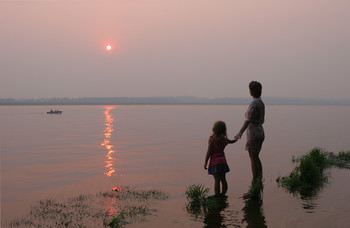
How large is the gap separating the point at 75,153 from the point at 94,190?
10.6 metres

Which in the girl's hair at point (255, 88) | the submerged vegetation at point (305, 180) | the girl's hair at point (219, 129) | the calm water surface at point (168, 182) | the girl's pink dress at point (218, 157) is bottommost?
the calm water surface at point (168, 182)

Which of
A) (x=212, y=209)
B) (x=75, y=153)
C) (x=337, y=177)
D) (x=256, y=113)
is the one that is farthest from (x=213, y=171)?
(x=75, y=153)

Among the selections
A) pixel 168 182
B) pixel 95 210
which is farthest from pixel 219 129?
pixel 168 182

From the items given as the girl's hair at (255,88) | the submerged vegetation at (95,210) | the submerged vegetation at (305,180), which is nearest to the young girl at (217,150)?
the girl's hair at (255,88)

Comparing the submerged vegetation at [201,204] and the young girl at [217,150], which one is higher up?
the young girl at [217,150]

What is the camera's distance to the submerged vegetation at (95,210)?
7008 mm

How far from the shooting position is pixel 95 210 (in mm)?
7934

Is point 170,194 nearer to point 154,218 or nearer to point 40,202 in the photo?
point 154,218

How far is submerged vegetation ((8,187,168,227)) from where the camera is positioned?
7.01m

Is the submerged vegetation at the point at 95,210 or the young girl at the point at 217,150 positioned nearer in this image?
the submerged vegetation at the point at 95,210

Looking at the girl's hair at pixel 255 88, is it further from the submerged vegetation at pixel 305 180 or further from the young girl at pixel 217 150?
the submerged vegetation at pixel 305 180

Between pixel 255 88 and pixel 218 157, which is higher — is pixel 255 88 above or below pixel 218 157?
above

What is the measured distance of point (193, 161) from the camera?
Result: 55.9ft

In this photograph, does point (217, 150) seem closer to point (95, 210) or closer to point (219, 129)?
point (219, 129)
